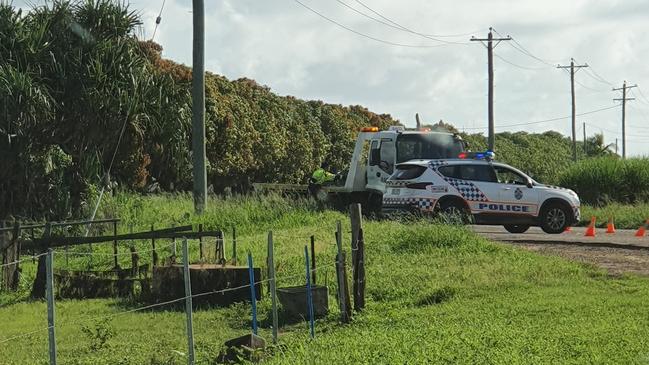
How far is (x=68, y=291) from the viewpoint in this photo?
14836 mm

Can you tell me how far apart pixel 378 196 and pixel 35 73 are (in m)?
8.32

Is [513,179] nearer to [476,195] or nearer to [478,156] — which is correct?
[478,156]

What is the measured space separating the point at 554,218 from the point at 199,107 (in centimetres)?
828

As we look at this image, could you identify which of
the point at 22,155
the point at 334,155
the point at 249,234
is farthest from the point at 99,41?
the point at 334,155

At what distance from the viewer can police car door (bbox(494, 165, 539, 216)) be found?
20797mm

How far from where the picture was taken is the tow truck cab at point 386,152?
76.5ft

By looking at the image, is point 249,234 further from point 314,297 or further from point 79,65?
point 314,297

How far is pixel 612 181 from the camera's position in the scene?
3631cm

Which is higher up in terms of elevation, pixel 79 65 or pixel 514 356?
pixel 79 65

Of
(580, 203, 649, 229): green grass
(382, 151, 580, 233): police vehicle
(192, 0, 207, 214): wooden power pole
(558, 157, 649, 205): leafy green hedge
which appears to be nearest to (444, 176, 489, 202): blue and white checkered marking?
(382, 151, 580, 233): police vehicle

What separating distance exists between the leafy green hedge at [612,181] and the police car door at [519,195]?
15124mm

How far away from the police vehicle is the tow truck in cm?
205

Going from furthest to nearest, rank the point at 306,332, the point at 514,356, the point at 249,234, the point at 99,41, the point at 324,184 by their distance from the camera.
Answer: the point at 324,184, the point at 99,41, the point at 249,234, the point at 306,332, the point at 514,356

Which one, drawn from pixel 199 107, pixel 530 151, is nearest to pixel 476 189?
pixel 199 107
